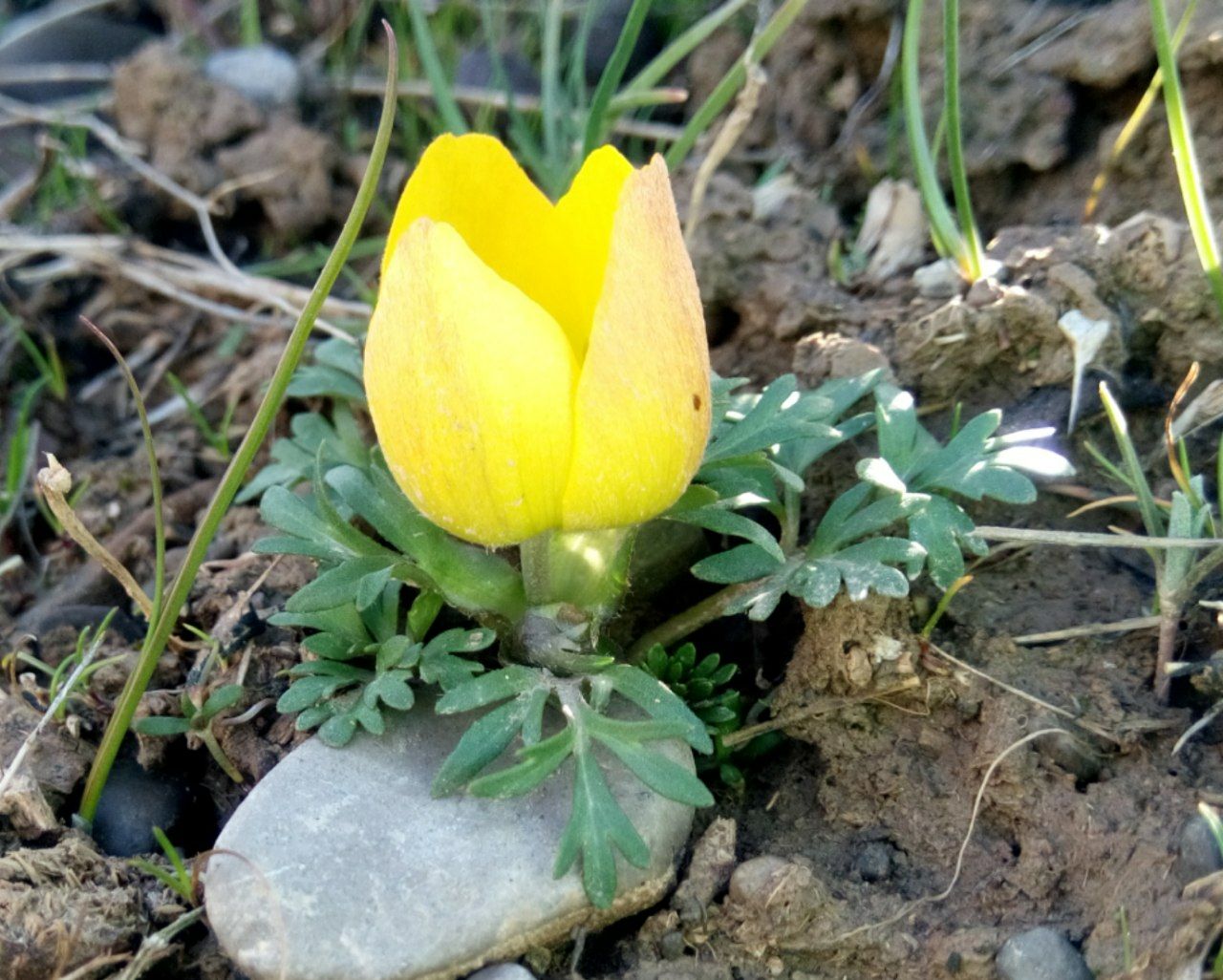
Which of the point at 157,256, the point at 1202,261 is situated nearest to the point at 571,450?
the point at 1202,261

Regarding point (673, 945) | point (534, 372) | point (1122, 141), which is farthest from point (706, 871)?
point (1122, 141)

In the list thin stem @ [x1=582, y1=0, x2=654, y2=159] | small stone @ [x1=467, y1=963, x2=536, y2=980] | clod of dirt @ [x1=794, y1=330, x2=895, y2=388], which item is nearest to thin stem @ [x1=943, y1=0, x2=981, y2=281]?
clod of dirt @ [x1=794, y1=330, x2=895, y2=388]

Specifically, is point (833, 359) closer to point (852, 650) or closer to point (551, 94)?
point (852, 650)

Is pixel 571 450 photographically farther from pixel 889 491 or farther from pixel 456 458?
pixel 889 491

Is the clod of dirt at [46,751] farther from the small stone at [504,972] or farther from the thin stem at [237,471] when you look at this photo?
the small stone at [504,972]

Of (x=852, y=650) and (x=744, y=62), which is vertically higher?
(x=744, y=62)
